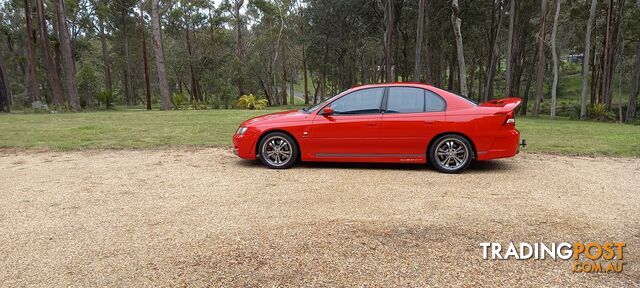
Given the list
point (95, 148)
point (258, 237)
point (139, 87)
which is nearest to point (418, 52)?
point (95, 148)

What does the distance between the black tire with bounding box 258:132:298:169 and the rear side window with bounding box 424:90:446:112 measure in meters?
2.21

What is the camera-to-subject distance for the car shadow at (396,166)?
6.46 meters

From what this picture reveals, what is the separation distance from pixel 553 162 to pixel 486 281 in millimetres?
5140

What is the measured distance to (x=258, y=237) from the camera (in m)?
3.67

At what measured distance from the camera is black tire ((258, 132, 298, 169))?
656cm

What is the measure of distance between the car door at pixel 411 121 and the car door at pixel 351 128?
16 centimetres

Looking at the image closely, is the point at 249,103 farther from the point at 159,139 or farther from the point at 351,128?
the point at 351,128

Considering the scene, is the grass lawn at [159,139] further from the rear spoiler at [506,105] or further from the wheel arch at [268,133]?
the wheel arch at [268,133]

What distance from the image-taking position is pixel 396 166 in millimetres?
6738

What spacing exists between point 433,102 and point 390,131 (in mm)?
846

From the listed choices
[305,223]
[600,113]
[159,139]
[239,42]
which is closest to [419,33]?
[600,113]

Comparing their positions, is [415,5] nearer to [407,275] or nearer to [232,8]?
[232,8]

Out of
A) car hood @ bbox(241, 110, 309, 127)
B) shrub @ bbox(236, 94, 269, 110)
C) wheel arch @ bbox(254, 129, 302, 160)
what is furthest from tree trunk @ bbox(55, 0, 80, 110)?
wheel arch @ bbox(254, 129, 302, 160)

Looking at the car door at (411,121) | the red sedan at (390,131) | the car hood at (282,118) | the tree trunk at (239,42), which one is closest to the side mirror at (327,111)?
the red sedan at (390,131)
